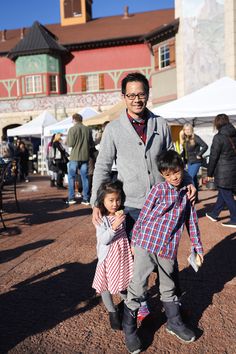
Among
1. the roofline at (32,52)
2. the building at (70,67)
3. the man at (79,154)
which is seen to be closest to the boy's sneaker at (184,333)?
the man at (79,154)

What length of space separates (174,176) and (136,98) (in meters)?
→ 0.60

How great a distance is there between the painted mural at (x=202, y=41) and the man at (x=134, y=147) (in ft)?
54.0

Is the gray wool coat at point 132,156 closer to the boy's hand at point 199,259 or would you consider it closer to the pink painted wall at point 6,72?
the boy's hand at point 199,259

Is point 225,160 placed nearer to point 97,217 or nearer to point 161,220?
point 161,220

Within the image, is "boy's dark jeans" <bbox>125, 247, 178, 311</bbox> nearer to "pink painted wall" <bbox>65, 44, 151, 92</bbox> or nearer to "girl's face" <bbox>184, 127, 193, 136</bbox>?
"girl's face" <bbox>184, 127, 193, 136</bbox>

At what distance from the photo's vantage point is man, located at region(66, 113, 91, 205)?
317 inches

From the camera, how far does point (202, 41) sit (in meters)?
18.0

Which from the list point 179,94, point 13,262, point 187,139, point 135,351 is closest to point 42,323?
point 135,351

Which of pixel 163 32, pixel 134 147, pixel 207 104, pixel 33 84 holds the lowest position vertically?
pixel 134 147

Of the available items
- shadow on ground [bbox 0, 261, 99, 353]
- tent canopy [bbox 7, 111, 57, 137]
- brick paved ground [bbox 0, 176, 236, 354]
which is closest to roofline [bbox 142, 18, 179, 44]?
tent canopy [bbox 7, 111, 57, 137]

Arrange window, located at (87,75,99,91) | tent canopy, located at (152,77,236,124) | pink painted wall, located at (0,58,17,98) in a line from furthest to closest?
pink painted wall, located at (0,58,17,98) < window, located at (87,75,99,91) < tent canopy, located at (152,77,236,124)

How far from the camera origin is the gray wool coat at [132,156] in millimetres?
2592

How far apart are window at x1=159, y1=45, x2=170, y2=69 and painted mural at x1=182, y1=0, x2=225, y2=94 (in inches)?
67.4

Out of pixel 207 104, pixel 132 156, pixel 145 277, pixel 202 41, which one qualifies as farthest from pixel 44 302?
pixel 202 41
